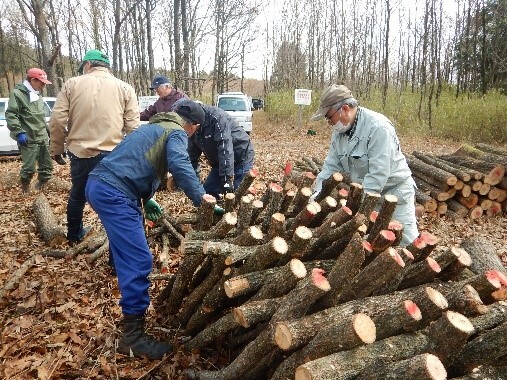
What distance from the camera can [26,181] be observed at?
21.8 ft

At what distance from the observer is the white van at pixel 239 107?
49.8 feet

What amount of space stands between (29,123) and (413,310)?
675 cm

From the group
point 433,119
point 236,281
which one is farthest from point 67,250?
point 433,119

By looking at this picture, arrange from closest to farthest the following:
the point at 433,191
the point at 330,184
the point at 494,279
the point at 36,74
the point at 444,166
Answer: the point at 494,279 → the point at 330,184 → the point at 36,74 → the point at 433,191 → the point at 444,166

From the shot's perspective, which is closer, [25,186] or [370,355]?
[370,355]

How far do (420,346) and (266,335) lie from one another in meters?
0.77

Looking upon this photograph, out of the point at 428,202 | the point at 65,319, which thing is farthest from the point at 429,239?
the point at 428,202

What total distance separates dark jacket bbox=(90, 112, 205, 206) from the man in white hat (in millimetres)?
1403

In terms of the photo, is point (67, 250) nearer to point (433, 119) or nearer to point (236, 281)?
point (236, 281)

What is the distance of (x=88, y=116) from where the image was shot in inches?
155

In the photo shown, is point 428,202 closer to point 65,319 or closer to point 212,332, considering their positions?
point 212,332

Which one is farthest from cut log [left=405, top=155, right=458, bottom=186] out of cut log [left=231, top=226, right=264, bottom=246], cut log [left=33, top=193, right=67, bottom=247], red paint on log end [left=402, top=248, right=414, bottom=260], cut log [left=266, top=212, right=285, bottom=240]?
cut log [left=33, top=193, right=67, bottom=247]

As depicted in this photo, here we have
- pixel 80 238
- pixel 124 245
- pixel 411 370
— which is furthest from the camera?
pixel 80 238

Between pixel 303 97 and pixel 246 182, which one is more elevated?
pixel 303 97
